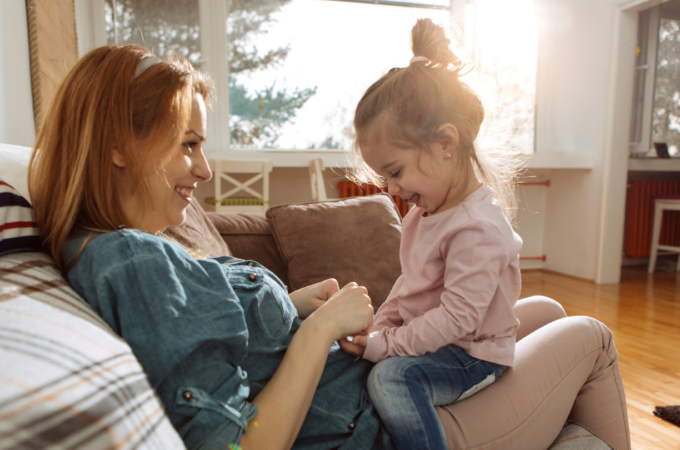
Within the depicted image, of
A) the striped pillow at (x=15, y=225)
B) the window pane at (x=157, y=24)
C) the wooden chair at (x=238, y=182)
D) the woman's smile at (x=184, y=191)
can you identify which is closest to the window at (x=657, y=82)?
the wooden chair at (x=238, y=182)

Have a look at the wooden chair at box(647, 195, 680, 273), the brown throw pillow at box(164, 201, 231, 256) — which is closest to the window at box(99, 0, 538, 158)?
the wooden chair at box(647, 195, 680, 273)

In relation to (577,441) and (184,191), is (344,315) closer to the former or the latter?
(184,191)

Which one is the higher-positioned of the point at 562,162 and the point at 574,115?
the point at 574,115

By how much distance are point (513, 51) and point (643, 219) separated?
2.12 m

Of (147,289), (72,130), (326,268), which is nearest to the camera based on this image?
(147,289)

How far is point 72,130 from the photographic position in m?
0.68

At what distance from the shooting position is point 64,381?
338 mm

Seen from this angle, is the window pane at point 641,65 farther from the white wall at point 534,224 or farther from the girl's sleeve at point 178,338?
the girl's sleeve at point 178,338

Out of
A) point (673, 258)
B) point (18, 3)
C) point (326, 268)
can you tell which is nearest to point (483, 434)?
point (326, 268)

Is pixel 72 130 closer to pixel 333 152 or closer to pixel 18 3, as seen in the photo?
pixel 18 3

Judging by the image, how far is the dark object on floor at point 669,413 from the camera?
1609mm

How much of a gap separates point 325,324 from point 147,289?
1.00 feet

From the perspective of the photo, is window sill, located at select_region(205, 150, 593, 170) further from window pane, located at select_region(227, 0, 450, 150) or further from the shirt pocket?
the shirt pocket

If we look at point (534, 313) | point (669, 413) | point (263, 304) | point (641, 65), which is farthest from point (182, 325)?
point (641, 65)
